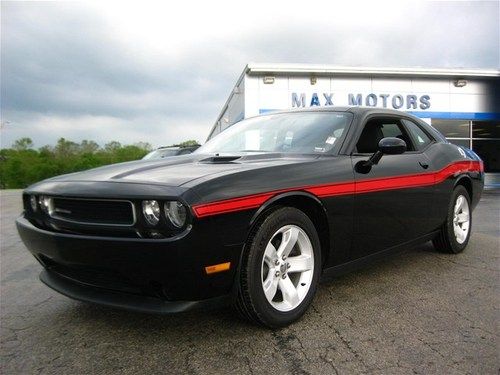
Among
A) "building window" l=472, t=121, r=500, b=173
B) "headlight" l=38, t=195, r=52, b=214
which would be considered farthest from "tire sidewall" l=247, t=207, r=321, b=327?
"building window" l=472, t=121, r=500, b=173

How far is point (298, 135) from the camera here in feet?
11.3

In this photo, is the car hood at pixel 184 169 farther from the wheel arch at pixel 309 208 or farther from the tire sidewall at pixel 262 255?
the tire sidewall at pixel 262 255

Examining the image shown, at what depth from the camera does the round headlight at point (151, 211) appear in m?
2.26

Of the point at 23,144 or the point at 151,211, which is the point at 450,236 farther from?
the point at 23,144

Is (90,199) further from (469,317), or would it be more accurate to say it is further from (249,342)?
(469,317)

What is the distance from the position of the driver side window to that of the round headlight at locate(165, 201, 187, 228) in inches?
65.3

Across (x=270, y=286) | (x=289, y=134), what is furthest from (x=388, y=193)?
(x=270, y=286)

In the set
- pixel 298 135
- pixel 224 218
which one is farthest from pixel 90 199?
pixel 298 135

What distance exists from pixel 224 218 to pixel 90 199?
2.46ft

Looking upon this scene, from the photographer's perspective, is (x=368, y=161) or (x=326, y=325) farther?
(x=368, y=161)

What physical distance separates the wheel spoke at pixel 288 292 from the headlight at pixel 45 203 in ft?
4.88

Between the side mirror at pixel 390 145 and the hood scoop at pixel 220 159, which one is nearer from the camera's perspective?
the hood scoop at pixel 220 159

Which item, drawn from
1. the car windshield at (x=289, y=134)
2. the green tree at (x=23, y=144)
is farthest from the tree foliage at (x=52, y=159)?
the car windshield at (x=289, y=134)

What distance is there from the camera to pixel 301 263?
2809mm
